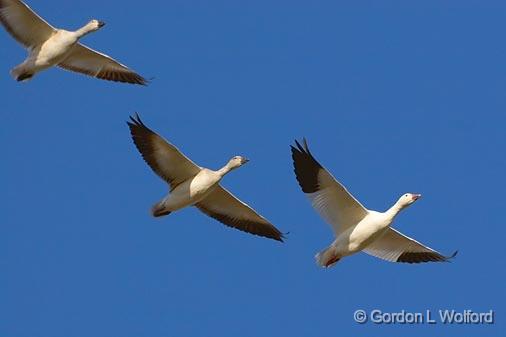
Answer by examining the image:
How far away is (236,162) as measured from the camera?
20453 millimetres

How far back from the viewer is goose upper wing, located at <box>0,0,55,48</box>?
21.6 metres

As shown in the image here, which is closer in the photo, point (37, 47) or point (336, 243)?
point (336, 243)

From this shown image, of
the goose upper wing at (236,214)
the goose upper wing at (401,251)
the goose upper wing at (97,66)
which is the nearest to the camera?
the goose upper wing at (401,251)

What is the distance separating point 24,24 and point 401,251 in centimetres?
797

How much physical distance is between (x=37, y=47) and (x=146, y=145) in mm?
3195

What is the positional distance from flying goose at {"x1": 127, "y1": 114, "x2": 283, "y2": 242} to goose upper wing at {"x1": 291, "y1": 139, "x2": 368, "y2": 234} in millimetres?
1617

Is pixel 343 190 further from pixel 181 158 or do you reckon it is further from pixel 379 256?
pixel 181 158

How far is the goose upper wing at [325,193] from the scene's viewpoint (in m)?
19.0

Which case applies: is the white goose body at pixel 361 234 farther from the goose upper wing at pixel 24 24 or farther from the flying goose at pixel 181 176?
the goose upper wing at pixel 24 24

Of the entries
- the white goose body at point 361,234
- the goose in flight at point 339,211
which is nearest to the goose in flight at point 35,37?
the goose in flight at point 339,211

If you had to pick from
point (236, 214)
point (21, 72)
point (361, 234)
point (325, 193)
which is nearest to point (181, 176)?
point (236, 214)

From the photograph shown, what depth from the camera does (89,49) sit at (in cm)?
2277

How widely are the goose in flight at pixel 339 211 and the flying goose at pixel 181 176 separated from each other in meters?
1.68

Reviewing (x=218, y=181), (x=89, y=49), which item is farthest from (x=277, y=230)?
(x=89, y=49)
